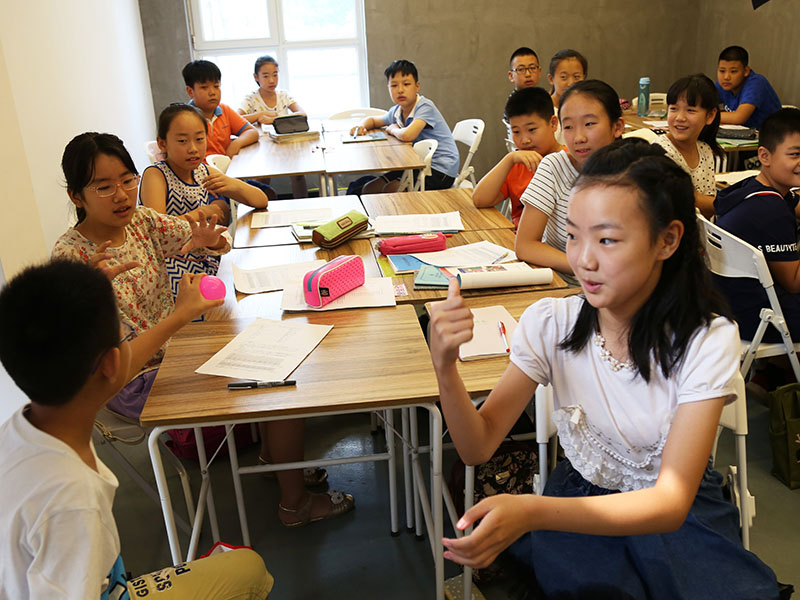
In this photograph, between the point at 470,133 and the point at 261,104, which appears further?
the point at 261,104

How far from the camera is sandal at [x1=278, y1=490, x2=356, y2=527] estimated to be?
222 cm

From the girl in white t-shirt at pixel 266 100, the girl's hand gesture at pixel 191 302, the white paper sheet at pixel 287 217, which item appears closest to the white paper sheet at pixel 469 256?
the white paper sheet at pixel 287 217

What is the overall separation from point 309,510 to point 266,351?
740mm

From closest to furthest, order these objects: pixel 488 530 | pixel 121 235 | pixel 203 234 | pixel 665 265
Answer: pixel 488 530, pixel 665 265, pixel 121 235, pixel 203 234

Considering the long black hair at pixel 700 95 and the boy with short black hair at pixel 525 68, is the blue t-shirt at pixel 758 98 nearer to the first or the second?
the boy with short black hair at pixel 525 68

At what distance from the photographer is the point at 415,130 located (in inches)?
179

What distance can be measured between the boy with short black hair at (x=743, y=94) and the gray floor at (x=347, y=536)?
9.25 ft

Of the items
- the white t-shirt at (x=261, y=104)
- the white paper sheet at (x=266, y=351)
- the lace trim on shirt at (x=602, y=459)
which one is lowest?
the lace trim on shirt at (x=602, y=459)

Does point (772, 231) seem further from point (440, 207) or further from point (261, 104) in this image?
point (261, 104)

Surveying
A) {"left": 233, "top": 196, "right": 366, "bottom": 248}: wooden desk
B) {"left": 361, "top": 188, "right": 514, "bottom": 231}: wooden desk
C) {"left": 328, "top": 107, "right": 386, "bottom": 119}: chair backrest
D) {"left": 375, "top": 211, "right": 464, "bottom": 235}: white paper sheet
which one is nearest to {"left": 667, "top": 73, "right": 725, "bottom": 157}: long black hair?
{"left": 361, "top": 188, "right": 514, "bottom": 231}: wooden desk

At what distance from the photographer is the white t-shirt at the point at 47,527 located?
103 cm

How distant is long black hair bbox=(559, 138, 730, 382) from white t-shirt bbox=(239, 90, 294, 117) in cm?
471

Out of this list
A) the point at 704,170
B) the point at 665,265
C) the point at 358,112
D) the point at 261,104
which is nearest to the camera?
the point at 665,265

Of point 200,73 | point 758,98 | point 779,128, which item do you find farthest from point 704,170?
point 200,73
